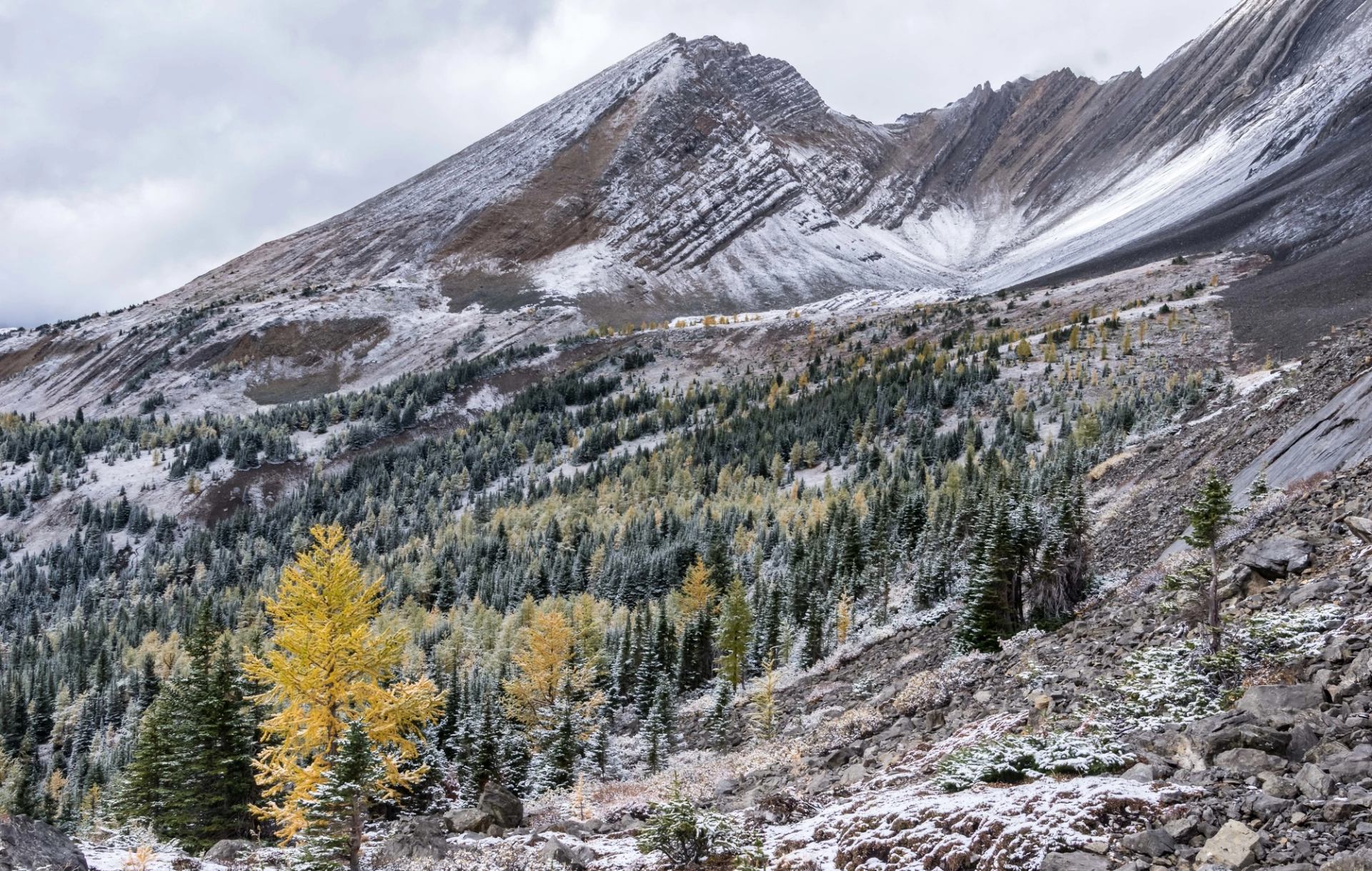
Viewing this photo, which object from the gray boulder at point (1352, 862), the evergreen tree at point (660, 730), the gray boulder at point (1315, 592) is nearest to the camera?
the gray boulder at point (1352, 862)

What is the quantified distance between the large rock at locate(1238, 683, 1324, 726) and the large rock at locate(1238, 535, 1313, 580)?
6.98 metres

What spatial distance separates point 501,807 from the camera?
24.5 meters

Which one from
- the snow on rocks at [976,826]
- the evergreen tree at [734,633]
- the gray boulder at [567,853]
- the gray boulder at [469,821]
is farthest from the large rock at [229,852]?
the evergreen tree at [734,633]

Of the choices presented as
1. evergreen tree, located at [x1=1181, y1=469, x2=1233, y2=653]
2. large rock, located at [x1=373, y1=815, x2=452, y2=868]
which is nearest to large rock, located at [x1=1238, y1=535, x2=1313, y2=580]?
evergreen tree, located at [x1=1181, y1=469, x2=1233, y2=653]

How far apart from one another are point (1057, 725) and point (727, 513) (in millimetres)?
93152

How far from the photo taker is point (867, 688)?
1368 inches

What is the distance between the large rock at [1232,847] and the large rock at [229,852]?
20.9 meters

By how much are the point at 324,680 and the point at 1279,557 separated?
80.9ft

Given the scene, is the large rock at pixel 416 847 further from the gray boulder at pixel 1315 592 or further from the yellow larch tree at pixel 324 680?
the gray boulder at pixel 1315 592

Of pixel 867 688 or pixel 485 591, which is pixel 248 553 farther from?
pixel 867 688

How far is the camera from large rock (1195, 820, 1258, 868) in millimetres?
7820

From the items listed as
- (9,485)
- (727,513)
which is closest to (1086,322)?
(727,513)

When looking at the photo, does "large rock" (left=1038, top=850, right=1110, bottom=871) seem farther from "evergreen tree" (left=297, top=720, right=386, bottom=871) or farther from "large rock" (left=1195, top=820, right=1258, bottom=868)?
"evergreen tree" (left=297, top=720, right=386, bottom=871)

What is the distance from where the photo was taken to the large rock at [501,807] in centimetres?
2402
